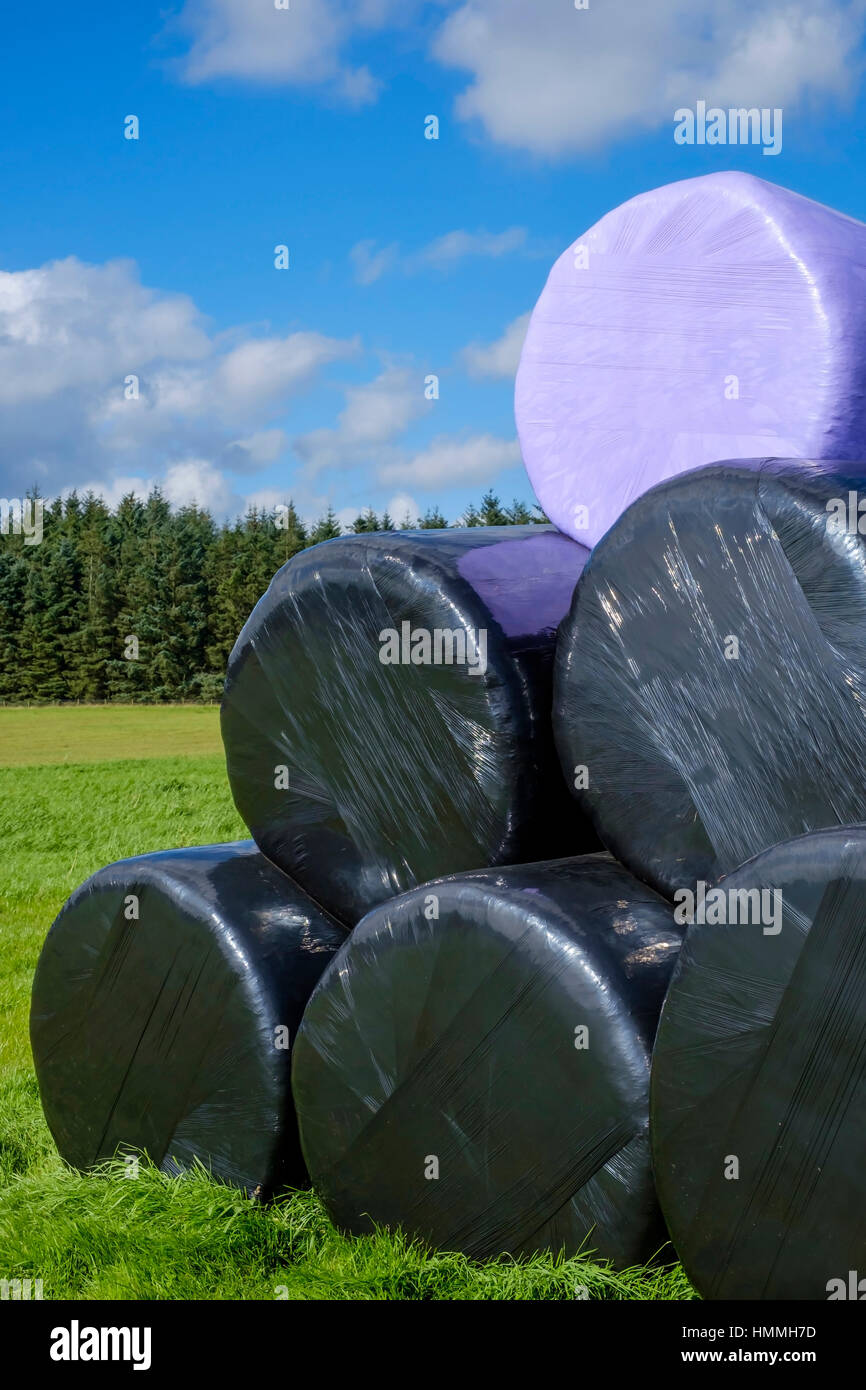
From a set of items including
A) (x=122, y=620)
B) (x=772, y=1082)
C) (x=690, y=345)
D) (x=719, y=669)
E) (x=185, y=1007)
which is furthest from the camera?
(x=122, y=620)

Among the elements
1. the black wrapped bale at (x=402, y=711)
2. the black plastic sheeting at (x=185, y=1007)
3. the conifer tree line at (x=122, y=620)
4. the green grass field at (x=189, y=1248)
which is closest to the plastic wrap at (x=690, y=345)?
the black wrapped bale at (x=402, y=711)

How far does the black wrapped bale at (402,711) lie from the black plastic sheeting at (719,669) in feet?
0.56

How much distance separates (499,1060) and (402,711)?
0.92 metres

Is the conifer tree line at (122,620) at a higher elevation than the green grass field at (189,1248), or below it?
higher

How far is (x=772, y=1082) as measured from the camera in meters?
2.37

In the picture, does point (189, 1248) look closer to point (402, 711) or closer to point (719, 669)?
point (402, 711)

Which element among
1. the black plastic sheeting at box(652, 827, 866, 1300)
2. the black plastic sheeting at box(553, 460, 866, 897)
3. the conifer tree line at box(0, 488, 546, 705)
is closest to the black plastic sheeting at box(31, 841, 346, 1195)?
the black plastic sheeting at box(553, 460, 866, 897)

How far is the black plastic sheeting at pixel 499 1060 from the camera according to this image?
270 centimetres

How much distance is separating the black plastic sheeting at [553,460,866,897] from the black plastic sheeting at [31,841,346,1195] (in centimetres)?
114

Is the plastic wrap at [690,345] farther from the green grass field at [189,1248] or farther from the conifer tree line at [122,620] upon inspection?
the conifer tree line at [122,620]

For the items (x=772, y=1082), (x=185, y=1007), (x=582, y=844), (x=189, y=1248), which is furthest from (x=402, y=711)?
(x=189, y=1248)

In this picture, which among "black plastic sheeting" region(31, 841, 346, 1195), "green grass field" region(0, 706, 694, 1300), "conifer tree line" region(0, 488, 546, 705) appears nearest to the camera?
"green grass field" region(0, 706, 694, 1300)

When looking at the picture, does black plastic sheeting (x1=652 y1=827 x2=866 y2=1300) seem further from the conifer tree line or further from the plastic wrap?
the conifer tree line

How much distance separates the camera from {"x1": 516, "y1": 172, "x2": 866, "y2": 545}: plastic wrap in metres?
2.92
